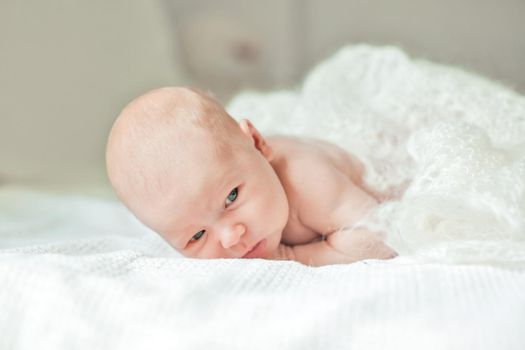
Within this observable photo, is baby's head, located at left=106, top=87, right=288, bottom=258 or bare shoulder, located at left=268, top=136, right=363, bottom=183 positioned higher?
baby's head, located at left=106, top=87, right=288, bottom=258

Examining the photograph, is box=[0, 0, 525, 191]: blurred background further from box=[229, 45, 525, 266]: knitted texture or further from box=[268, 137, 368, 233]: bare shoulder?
box=[268, 137, 368, 233]: bare shoulder

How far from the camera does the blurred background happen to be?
144 cm

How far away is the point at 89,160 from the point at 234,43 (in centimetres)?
53

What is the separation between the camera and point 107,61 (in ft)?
5.20

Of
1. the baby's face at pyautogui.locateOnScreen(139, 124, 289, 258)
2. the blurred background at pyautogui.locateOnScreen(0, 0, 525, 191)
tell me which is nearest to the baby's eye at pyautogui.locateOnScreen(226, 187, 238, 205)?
the baby's face at pyautogui.locateOnScreen(139, 124, 289, 258)

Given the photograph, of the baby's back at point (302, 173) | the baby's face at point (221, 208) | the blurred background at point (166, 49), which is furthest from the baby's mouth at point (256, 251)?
the blurred background at point (166, 49)

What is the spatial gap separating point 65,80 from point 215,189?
2.71 ft

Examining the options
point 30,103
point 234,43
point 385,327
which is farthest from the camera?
point 234,43

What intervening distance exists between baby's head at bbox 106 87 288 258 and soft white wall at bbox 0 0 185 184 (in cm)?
67

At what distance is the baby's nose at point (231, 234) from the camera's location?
82 centimetres

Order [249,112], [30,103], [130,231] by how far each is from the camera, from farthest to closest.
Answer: [30,103] < [249,112] < [130,231]

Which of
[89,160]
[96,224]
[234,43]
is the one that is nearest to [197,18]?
[234,43]

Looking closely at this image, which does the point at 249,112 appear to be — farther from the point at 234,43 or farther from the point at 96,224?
the point at 234,43

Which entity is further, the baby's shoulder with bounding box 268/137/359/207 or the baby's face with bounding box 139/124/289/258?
the baby's shoulder with bounding box 268/137/359/207
